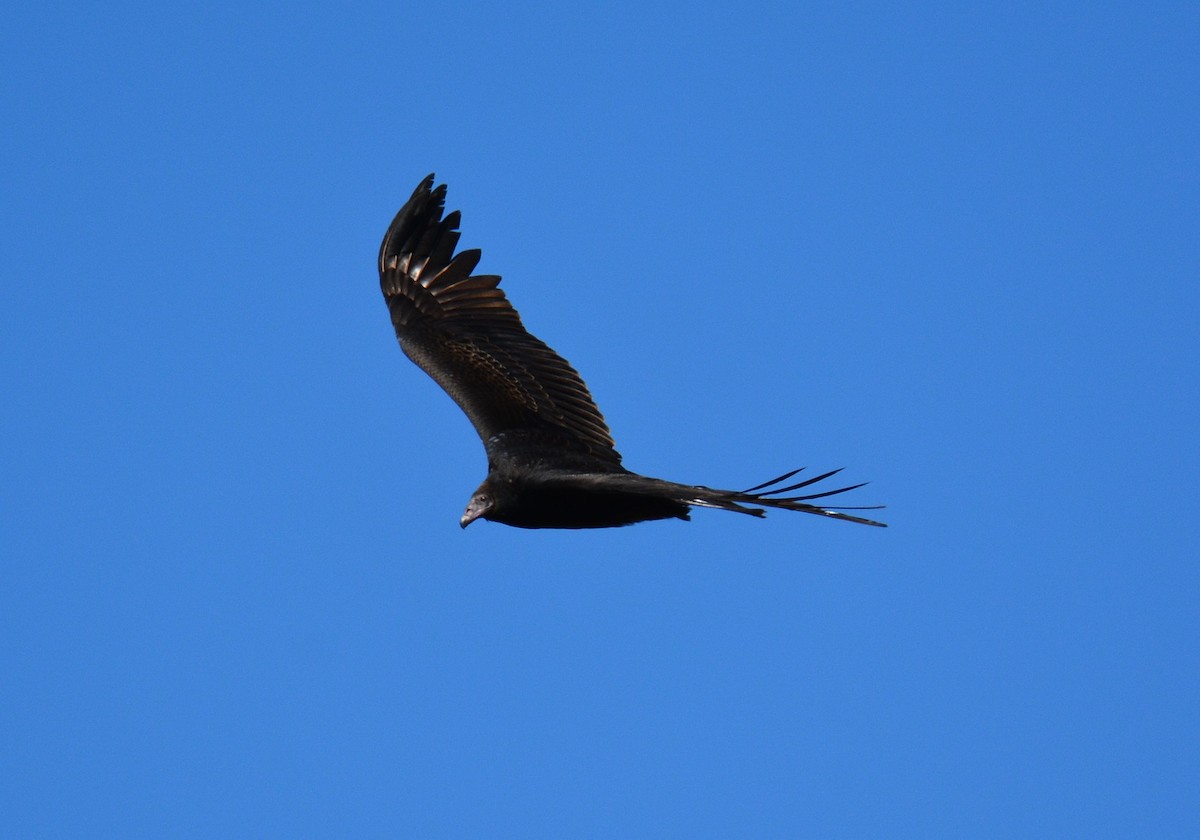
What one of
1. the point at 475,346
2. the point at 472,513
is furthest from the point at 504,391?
the point at 472,513

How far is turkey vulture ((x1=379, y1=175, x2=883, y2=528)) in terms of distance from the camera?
13414 millimetres

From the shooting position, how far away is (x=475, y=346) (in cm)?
1585

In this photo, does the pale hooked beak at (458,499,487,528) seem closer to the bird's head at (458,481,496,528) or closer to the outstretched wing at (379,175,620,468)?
the bird's head at (458,481,496,528)

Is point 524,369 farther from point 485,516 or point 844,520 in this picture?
point 844,520

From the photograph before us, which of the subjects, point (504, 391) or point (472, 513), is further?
A: point (504, 391)

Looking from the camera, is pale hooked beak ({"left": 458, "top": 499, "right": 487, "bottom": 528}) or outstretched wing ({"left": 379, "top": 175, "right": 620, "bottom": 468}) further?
outstretched wing ({"left": 379, "top": 175, "right": 620, "bottom": 468})

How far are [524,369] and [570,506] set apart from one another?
2.32 metres

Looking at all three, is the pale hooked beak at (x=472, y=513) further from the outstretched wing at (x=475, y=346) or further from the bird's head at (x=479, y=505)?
the outstretched wing at (x=475, y=346)

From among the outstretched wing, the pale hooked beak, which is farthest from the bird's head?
the outstretched wing

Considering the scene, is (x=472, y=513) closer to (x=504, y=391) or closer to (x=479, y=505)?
(x=479, y=505)

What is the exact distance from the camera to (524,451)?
14656mm

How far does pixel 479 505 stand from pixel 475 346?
2.25m

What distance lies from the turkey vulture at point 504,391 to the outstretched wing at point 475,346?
1 centimetres

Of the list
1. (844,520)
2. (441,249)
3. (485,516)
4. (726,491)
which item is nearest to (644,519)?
(485,516)
